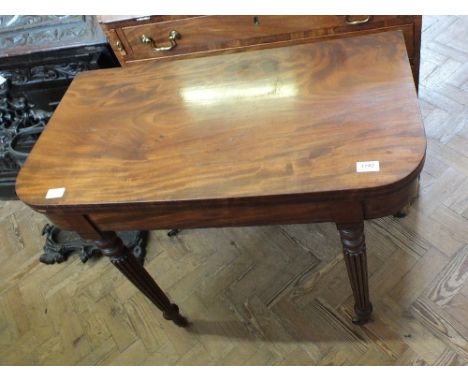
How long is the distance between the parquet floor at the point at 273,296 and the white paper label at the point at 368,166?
0.62 metres

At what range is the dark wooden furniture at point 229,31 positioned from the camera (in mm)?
1039

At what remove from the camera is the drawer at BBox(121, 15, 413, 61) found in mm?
1044

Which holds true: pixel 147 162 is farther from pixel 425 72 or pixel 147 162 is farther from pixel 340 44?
pixel 425 72

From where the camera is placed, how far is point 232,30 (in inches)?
43.6

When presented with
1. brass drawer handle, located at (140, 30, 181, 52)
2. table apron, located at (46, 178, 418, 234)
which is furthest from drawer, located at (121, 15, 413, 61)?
table apron, located at (46, 178, 418, 234)

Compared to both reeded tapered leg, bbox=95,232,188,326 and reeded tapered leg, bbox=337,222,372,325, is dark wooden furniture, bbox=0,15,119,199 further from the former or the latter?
reeded tapered leg, bbox=337,222,372,325

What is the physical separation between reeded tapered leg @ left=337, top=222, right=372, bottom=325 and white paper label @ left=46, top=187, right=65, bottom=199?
0.53m

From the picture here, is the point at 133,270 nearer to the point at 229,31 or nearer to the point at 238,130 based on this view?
the point at 238,130

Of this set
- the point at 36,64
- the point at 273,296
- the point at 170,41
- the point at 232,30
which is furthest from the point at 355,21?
the point at 36,64

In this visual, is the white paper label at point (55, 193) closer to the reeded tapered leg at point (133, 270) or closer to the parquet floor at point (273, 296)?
the reeded tapered leg at point (133, 270)

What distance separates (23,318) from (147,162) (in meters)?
0.93

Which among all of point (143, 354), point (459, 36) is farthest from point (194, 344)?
point (459, 36)

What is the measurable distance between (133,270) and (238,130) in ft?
1.41

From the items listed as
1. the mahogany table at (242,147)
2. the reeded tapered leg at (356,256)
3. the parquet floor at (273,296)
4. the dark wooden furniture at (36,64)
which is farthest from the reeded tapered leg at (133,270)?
the dark wooden furniture at (36,64)
